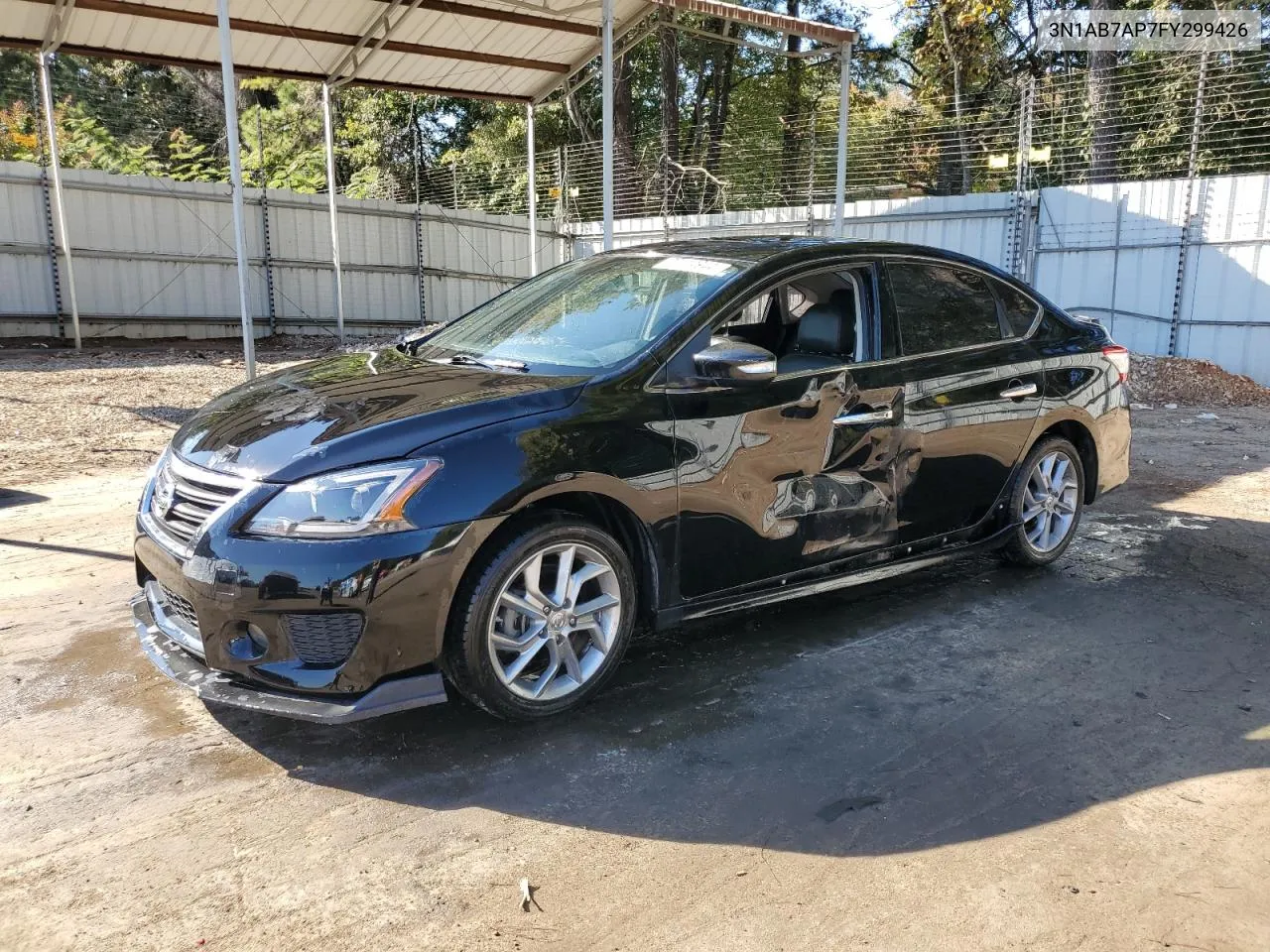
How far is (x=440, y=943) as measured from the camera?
2.38 m

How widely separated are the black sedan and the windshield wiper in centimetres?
2

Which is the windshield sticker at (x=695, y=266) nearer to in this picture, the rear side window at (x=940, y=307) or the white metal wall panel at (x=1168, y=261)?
the rear side window at (x=940, y=307)

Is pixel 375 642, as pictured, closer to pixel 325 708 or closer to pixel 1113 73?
pixel 325 708

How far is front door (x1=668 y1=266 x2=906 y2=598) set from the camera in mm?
3736

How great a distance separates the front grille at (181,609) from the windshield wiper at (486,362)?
1.39 meters

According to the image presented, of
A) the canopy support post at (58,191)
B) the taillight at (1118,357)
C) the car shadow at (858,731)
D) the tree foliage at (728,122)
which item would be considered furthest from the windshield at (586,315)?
the canopy support post at (58,191)

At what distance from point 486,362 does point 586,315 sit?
516 millimetres

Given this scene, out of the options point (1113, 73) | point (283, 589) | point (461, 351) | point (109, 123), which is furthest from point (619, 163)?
point (283, 589)

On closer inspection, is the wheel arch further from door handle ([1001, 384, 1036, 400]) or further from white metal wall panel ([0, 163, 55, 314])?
white metal wall panel ([0, 163, 55, 314])

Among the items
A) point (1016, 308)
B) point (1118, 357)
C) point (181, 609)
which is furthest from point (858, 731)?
point (1118, 357)

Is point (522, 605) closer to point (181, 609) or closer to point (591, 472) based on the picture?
point (591, 472)

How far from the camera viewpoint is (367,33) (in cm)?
1247

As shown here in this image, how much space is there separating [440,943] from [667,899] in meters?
0.59

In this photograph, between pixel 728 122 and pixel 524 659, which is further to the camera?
pixel 728 122
